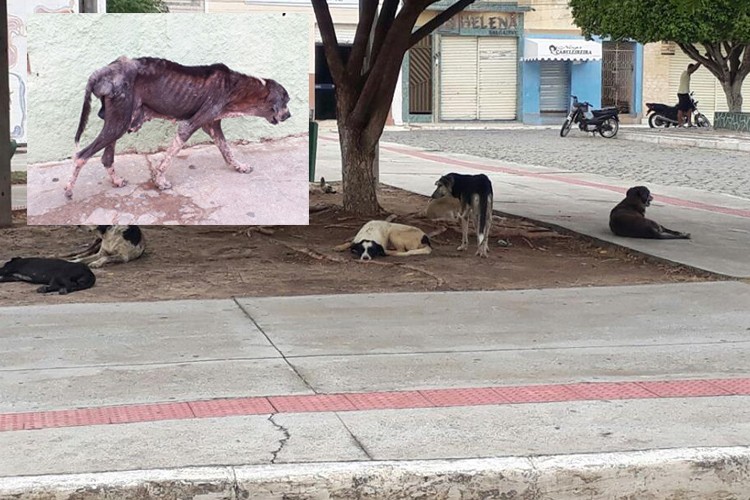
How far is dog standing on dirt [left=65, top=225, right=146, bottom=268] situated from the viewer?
10.5 meters

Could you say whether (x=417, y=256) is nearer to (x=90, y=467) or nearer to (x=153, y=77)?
(x=153, y=77)

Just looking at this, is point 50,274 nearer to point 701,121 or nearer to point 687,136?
point 687,136

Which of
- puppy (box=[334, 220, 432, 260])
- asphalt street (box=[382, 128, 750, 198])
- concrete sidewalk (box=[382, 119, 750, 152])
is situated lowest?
puppy (box=[334, 220, 432, 260])

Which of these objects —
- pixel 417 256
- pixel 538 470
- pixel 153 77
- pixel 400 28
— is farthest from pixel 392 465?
pixel 400 28

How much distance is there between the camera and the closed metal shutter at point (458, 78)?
42.3 metres

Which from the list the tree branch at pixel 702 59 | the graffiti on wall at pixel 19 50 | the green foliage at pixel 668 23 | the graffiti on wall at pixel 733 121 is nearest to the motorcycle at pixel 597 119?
the green foliage at pixel 668 23

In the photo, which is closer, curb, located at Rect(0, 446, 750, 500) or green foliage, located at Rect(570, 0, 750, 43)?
curb, located at Rect(0, 446, 750, 500)

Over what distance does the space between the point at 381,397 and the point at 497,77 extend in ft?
126

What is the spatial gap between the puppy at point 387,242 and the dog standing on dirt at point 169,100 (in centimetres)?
141

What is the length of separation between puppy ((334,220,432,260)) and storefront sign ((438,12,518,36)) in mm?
31726

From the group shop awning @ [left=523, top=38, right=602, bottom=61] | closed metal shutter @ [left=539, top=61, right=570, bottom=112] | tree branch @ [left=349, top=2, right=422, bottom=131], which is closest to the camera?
tree branch @ [left=349, top=2, right=422, bottom=131]

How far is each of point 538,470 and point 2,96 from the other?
10012 mm

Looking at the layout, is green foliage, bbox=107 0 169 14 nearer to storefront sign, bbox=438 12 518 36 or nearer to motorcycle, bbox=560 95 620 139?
motorcycle, bbox=560 95 620 139

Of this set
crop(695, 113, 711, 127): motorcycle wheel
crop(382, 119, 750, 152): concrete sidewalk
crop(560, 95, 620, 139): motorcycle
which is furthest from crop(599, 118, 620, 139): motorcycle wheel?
crop(695, 113, 711, 127): motorcycle wheel
